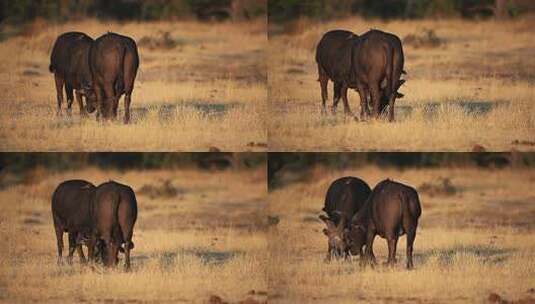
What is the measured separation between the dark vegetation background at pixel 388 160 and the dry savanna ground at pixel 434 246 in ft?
0.12

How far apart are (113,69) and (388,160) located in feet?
5.32

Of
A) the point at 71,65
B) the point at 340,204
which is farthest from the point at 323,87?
the point at 71,65

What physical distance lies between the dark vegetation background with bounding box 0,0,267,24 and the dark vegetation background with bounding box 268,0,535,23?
0.38 meters

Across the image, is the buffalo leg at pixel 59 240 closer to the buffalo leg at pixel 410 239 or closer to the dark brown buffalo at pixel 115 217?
the dark brown buffalo at pixel 115 217

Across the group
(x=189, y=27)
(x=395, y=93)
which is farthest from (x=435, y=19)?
(x=189, y=27)

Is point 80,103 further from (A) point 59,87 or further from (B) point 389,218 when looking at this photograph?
(B) point 389,218

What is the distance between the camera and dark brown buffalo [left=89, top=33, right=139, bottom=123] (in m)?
6.82

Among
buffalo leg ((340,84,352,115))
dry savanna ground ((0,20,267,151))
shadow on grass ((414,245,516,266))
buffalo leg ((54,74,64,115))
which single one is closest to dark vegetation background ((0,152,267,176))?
dry savanna ground ((0,20,267,151))

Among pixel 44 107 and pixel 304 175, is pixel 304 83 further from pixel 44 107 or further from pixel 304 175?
pixel 44 107

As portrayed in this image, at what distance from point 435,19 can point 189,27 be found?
1.37 metres

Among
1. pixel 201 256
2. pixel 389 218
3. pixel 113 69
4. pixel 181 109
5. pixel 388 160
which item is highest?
pixel 113 69

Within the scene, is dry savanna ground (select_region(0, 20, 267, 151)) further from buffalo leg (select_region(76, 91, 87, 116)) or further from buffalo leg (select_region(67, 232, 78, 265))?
buffalo leg (select_region(67, 232, 78, 265))

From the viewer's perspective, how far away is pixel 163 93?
22.4ft

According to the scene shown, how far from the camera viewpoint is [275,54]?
22.1 feet
